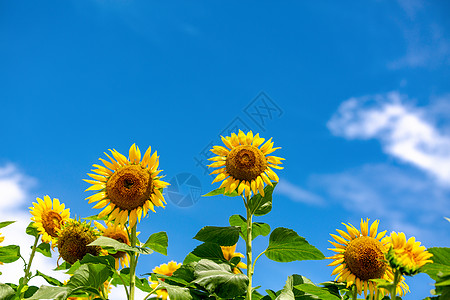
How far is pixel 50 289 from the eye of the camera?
3.70 m

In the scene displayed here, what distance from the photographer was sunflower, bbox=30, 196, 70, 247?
5.35 metres

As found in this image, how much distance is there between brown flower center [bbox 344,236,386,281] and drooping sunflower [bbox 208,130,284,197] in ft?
3.26

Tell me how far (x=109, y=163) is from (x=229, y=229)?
4.48 feet

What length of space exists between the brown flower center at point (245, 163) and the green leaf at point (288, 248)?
0.61 metres

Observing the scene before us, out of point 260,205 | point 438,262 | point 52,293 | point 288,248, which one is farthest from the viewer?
point 260,205

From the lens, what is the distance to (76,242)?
4.40 metres

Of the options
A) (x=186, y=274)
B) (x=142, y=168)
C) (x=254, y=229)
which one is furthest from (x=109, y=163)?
(x=254, y=229)

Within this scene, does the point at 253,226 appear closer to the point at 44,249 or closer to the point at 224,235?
the point at 224,235

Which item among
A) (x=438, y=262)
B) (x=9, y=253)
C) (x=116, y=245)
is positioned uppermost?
(x=9, y=253)

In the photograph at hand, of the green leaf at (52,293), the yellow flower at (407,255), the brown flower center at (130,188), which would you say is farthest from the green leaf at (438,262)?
the green leaf at (52,293)

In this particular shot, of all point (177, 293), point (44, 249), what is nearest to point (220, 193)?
point (177, 293)

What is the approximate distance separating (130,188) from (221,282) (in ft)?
4.09

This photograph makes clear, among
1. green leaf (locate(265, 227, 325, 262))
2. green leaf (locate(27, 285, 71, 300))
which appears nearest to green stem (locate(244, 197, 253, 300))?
green leaf (locate(265, 227, 325, 262))

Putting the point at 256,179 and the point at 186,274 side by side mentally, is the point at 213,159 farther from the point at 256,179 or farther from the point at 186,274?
the point at 186,274
